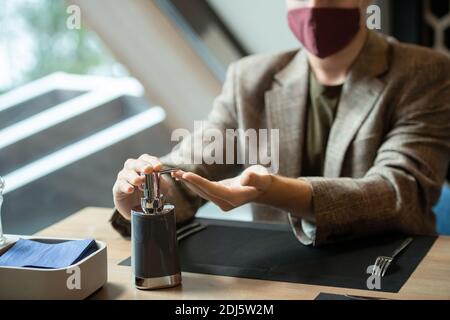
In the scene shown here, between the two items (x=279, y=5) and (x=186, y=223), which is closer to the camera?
(x=186, y=223)

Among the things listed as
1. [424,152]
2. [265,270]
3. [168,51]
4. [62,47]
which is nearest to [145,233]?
[265,270]

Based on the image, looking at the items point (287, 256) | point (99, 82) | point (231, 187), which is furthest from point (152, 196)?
point (99, 82)

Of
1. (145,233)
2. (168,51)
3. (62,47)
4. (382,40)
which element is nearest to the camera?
(145,233)

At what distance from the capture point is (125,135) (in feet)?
7.38

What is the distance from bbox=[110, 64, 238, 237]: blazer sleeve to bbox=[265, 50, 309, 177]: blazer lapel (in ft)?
0.33

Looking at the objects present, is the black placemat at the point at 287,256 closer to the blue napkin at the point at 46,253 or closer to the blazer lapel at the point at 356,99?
the blue napkin at the point at 46,253

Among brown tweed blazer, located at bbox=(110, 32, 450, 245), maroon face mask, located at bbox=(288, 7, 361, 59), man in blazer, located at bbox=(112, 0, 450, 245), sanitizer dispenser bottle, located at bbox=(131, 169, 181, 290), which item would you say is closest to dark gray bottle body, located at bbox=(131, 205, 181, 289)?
sanitizer dispenser bottle, located at bbox=(131, 169, 181, 290)

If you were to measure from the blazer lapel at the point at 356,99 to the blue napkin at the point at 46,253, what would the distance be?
28.7 inches

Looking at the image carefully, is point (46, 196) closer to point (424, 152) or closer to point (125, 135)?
point (125, 135)

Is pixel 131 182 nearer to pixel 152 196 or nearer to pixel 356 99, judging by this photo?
pixel 152 196

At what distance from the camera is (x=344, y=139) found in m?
1.73

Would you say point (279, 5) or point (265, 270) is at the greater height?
point (279, 5)

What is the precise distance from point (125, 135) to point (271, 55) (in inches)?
22.8

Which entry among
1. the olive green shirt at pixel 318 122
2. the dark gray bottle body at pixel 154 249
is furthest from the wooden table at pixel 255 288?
the olive green shirt at pixel 318 122
